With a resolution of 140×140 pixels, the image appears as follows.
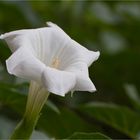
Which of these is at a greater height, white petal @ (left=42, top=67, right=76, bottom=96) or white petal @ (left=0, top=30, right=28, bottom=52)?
white petal @ (left=0, top=30, right=28, bottom=52)

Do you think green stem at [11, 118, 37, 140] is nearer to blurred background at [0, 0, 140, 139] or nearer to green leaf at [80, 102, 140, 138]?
blurred background at [0, 0, 140, 139]

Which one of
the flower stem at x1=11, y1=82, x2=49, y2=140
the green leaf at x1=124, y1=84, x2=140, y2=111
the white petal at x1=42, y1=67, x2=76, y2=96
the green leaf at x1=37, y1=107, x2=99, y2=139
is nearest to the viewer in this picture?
the white petal at x1=42, y1=67, x2=76, y2=96

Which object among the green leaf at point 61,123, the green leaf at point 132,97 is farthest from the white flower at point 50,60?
the green leaf at point 132,97

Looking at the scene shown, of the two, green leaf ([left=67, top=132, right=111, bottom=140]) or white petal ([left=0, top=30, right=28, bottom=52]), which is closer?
white petal ([left=0, top=30, right=28, bottom=52])

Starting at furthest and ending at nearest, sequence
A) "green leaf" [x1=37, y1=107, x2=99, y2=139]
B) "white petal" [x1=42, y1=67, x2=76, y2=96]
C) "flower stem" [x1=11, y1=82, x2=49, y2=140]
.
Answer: "green leaf" [x1=37, y1=107, x2=99, y2=139] < "flower stem" [x1=11, y1=82, x2=49, y2=140] < "white petal" [x1=42, y1=67, x2=76, y2=96]

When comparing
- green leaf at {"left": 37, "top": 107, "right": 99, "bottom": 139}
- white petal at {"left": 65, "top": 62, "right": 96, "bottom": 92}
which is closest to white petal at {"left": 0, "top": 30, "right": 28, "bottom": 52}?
white petal at {"left": 65, "top": 62, "right": 96, "bottom": 92}

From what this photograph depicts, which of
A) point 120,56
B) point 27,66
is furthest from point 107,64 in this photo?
point 27,66

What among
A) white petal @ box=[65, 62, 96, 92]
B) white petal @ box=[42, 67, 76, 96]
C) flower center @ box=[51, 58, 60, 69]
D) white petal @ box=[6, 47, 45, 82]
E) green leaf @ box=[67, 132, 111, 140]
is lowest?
green leaf @ box=[67, 132, 111, 140]
